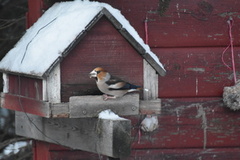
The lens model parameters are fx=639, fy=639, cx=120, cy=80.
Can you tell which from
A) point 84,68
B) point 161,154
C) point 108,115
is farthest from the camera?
point 161,154

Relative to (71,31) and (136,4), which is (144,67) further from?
(136,4)

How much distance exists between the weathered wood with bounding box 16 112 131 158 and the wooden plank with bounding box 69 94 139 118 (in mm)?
97

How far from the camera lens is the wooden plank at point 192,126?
14.4 ft

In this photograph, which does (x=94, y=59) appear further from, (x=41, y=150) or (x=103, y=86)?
(x=41, y=150)

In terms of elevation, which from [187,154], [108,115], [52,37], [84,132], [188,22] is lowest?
[187,154]

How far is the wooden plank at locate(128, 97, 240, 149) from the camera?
4.40m

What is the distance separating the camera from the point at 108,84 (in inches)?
134

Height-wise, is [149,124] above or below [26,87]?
below

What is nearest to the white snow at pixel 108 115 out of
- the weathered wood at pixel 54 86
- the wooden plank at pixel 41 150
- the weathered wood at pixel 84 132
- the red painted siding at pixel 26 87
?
the weathered wood at pixel 84 132

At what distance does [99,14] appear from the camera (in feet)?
11.4

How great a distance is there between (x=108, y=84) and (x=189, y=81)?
1.12 meters

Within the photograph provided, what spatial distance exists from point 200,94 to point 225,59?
0.30 m

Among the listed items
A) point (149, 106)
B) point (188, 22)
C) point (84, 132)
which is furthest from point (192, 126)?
point (84, 132)

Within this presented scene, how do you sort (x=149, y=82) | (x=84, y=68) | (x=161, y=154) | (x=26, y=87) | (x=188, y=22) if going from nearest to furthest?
(x=84, y=68)
(x=149, y=82)
(x=26, y=87)
(x=188, y=22)
(x=161, y=154)
